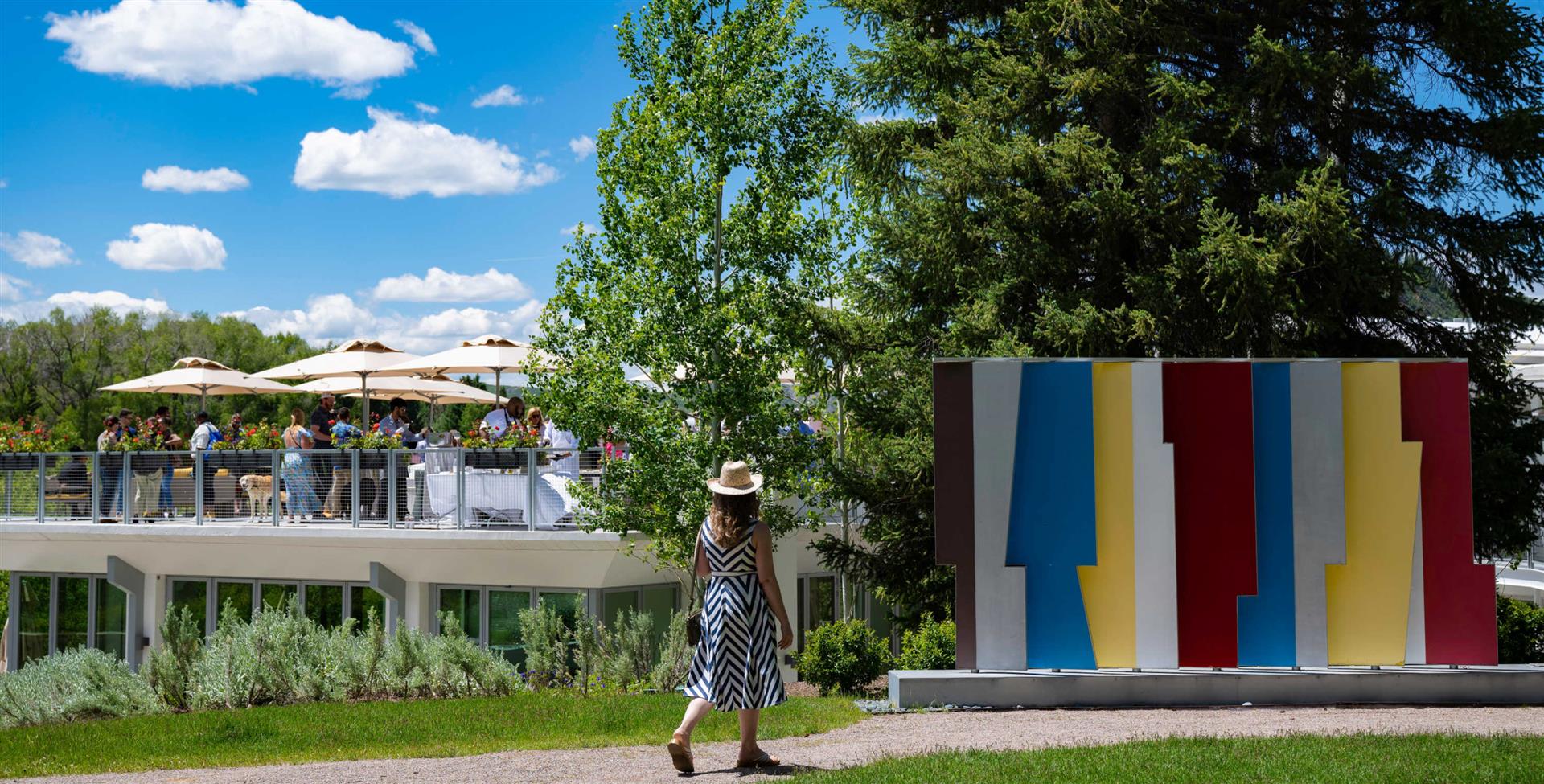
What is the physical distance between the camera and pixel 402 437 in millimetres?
21328

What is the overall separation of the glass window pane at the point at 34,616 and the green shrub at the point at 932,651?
1982 centimetres

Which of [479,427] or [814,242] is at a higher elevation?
[814,242]

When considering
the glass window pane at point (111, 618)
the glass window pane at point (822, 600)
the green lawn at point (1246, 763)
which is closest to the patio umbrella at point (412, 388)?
the glass window pane at point (111, 618)

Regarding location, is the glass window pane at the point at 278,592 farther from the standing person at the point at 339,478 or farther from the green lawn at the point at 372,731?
the green lawn at the point at 372,731

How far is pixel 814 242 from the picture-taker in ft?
56.4

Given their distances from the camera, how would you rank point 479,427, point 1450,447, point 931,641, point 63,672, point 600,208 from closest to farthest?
point 1450,447 → point 931,641 → point 63,672 → point 600,208 → point 479,427

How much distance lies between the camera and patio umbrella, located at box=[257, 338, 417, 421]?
24.5m

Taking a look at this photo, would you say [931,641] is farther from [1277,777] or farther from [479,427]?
[479,427]

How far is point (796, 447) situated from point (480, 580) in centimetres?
665

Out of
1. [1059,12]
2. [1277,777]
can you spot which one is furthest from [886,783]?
[1059,12]

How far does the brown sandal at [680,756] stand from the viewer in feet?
27.6

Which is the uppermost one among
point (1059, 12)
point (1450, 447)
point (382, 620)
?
point (1059, 12)

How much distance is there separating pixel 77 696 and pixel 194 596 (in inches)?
403

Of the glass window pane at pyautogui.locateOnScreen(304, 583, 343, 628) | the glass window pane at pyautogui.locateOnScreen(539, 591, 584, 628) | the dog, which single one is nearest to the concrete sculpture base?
the glass window pane at pyautogui.locateOnScreen(539, 591, 584, 628)
